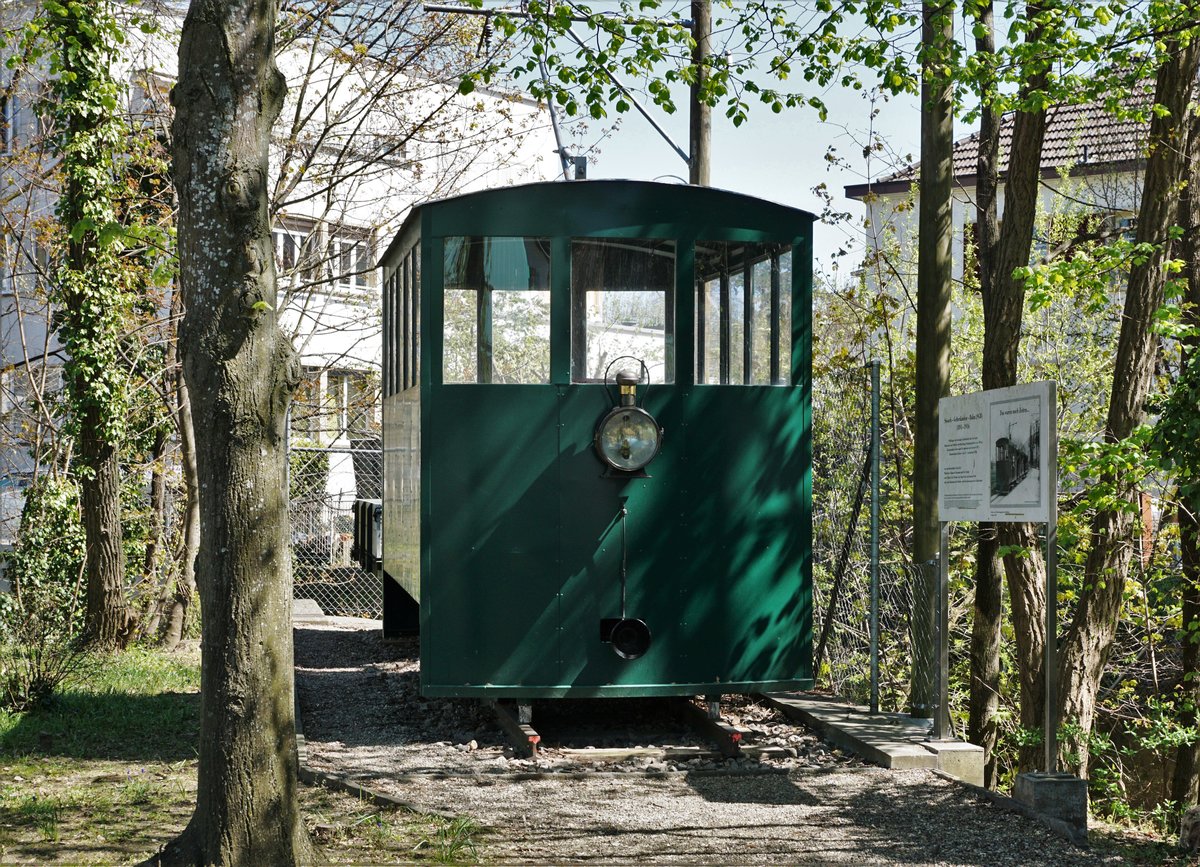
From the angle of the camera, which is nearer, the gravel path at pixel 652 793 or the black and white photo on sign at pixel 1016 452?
the gravel path at pixel 652 793

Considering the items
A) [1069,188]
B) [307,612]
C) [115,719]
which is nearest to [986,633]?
[115,719]

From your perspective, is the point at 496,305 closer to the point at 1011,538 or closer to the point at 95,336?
the point at 1011,538

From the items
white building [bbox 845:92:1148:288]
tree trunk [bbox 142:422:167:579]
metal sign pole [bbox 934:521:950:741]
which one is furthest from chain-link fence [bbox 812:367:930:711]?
tree trunk [bbox 142:422:167:579]

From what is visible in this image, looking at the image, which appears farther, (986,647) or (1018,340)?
(1018,340)

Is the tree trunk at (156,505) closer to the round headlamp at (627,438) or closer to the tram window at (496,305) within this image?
the tram window at (496,305)

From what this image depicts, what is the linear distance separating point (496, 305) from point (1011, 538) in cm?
463

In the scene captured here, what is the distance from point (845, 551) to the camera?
34.4 feet

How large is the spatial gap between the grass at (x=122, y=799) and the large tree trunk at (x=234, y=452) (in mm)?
719

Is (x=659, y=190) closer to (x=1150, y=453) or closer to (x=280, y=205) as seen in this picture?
(x=1150, y=453)

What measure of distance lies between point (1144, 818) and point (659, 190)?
25.4 feet

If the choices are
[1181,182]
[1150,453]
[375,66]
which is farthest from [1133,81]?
[375,66]

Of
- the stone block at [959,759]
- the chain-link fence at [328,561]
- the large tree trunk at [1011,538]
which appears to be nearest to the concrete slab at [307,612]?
the chain-link fence at [328,561]

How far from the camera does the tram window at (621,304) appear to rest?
8977 mm

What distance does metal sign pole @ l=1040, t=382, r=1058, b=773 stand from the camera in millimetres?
6719
